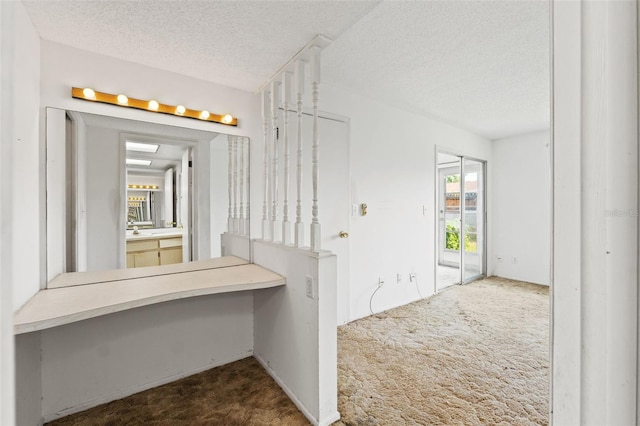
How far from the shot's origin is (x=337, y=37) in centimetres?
164

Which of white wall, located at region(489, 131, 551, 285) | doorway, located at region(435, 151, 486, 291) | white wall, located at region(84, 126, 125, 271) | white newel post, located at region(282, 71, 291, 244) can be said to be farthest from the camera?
doorway, located at region(435, 151, 486, 291)

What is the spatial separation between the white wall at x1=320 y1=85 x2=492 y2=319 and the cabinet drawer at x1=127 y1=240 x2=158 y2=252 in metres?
1.71

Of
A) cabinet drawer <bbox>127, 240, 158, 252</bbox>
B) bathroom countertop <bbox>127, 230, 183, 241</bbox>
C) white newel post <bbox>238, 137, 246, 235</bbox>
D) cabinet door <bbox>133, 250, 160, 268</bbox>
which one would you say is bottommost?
cabinet door <bbox>133, 250, 160, 268</bbox>

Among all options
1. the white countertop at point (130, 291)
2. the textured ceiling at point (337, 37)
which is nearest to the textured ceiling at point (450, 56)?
the textured ceiling at point (337, 37)

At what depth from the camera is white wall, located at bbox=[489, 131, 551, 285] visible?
13.9 feet

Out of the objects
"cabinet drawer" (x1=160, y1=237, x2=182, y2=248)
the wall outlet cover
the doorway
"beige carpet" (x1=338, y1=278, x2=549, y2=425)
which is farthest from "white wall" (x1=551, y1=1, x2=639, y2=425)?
the doorway

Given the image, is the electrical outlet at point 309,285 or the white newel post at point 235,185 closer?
the electrical outlet at point 309,285

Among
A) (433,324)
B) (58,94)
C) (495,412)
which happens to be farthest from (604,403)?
(433,324)

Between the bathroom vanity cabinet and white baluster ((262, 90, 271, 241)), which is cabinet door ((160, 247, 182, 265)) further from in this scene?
white baluster ((262, 90, 271, 241))

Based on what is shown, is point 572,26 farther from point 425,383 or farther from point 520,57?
point 520,57

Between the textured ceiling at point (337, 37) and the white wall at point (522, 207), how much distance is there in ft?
6.33

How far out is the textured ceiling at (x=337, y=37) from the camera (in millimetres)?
1439

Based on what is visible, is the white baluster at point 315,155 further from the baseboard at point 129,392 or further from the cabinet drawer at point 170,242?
the baseboard at point 129,392

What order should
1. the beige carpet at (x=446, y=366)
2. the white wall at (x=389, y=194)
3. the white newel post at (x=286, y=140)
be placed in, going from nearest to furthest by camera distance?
the beige carpet at (x=446, y=366), the white newel post at (x=286, y=140), the white wall at (x=389, y=194)
